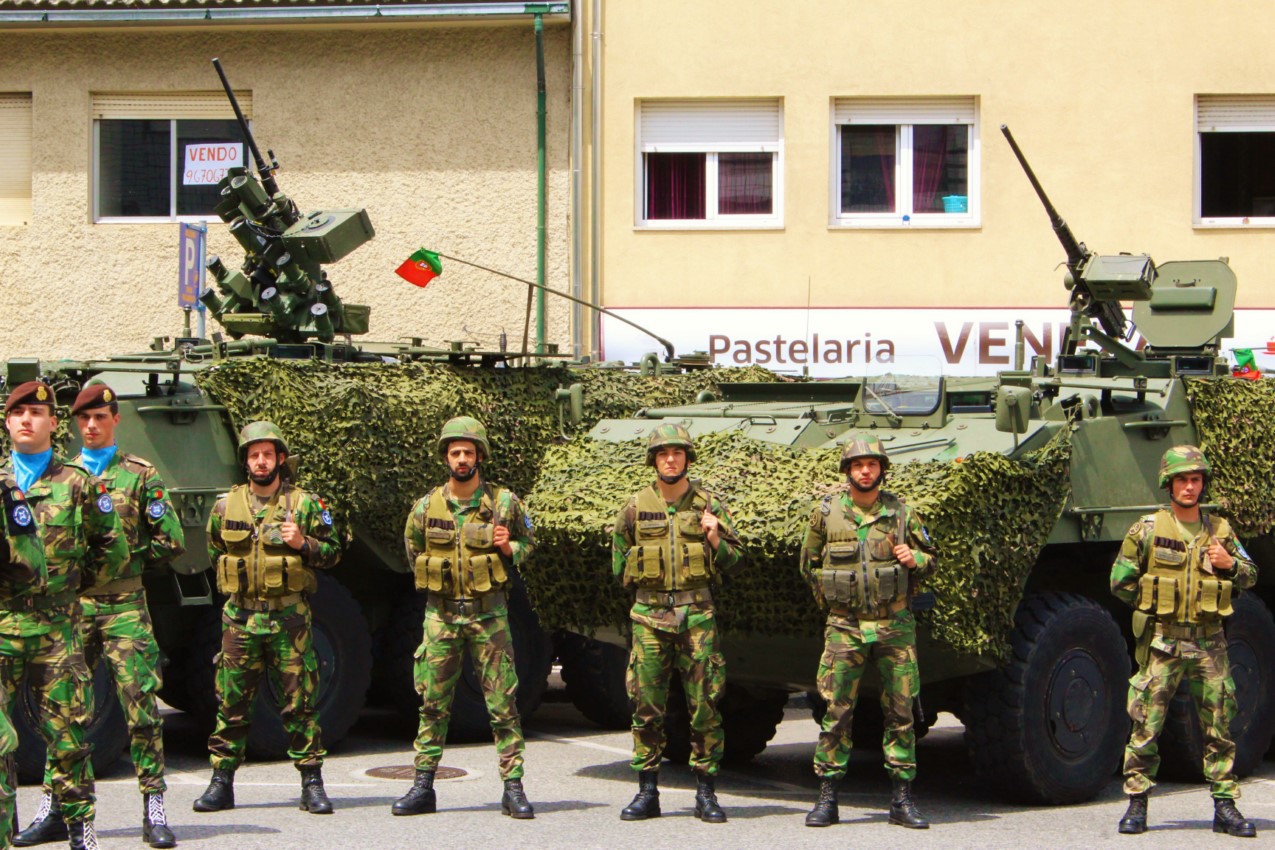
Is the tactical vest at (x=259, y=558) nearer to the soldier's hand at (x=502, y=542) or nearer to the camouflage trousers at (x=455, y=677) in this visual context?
the camouflage trousers at (x=455, y=677)

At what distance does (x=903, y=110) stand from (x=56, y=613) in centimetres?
1183

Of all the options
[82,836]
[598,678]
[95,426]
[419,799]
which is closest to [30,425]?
[95,426]

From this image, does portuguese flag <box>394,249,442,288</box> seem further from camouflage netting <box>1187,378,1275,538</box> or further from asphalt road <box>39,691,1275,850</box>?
camouflage netting <box>1187,378,1275,538</box>

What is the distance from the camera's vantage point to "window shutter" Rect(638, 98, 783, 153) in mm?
17719

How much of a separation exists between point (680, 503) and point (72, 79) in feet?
36.3

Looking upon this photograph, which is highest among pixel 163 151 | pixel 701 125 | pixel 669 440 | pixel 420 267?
pixel 701 125

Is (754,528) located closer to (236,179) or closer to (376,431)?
(376,431)

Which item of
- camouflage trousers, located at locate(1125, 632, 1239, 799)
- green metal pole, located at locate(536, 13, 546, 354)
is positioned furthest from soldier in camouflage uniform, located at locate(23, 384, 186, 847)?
green metal pole, located at locate(536, 13, 546, 354)

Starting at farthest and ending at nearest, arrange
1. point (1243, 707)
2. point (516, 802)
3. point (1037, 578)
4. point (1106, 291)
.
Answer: point (1106, 291) < point (1243, 707) < point (1037, 578) < point (516, 802)

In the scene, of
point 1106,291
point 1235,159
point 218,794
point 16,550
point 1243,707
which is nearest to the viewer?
point 16,550

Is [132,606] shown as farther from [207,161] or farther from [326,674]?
[207,161]

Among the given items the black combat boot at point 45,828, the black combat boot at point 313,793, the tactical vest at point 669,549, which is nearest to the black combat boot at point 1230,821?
the tactical vest at point 669,549

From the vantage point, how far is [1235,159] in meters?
17.7

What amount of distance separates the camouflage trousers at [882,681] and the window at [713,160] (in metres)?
9.66
